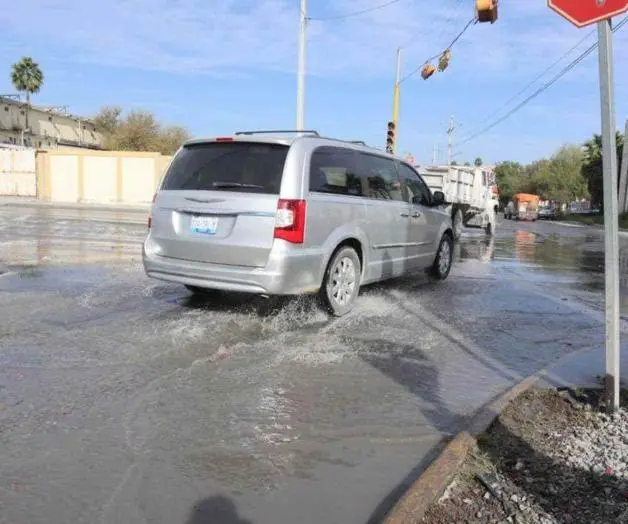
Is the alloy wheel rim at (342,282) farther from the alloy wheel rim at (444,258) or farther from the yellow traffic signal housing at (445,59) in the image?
the yellow traffic signal housing at (445,59)

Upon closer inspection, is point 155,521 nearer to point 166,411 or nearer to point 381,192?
point 166,411

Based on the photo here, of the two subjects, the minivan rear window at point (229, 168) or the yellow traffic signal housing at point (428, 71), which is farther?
the yellow traffic signal housing at point (428, 71)

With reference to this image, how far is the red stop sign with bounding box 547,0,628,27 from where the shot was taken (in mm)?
3867

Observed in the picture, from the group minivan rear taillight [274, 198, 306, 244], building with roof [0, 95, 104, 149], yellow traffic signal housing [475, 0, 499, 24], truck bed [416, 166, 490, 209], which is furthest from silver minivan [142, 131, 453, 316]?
building with roof [0, 95, 104, 149]

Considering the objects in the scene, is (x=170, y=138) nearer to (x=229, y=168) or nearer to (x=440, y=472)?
(x=229, y=168)

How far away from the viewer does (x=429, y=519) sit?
9.62 ft

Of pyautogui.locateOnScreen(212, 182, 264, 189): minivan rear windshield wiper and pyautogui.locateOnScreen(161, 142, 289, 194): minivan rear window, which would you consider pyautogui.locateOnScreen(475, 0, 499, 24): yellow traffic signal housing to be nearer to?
pyautogui.locateOnScreen(161, 142, 289, 194): minivan rear window

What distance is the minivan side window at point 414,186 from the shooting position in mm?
8805

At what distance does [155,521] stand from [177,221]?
412 cm

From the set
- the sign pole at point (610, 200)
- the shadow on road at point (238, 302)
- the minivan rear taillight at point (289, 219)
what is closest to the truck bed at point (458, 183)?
the shadow on road at point (238, 302)

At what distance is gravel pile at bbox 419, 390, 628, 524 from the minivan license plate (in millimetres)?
3376

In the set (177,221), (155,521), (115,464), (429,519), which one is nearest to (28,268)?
(177,221)

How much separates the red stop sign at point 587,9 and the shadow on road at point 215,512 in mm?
3475

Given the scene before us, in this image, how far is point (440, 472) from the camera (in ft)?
10.8
